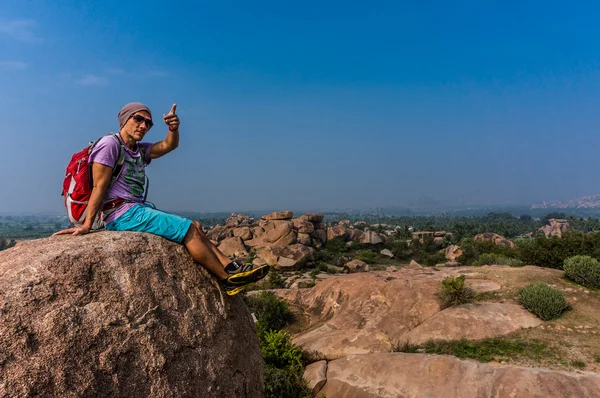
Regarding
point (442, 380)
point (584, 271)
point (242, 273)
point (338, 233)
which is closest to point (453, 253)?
point (338, 233)

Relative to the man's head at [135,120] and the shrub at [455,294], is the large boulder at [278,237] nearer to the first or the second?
the shrub at [455,294]

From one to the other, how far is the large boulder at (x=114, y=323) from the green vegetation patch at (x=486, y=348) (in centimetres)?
712

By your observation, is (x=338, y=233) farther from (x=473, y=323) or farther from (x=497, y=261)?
(x=473, y=323)

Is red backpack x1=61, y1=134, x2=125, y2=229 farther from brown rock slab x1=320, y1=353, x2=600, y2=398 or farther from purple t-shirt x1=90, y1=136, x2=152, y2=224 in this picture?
brown rock slab x1=320, y1=353, x2=600, y2=398

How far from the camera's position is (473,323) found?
10508 mm

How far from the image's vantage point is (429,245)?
156 feet

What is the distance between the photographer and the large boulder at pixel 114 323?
278cm

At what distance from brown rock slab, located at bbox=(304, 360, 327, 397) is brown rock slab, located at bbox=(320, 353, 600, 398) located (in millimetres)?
124

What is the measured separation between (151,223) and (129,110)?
126cm

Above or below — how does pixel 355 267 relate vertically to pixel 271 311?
below

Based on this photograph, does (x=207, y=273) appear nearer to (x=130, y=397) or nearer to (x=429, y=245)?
(x=130, y=397)

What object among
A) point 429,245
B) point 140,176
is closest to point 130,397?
point 140,176

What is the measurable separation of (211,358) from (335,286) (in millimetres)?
12234

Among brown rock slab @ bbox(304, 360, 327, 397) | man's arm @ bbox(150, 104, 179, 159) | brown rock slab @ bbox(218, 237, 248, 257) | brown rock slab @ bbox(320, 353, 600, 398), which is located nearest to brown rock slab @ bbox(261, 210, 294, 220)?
brown rock slab @ bbox(218, 237, 248, 257)
